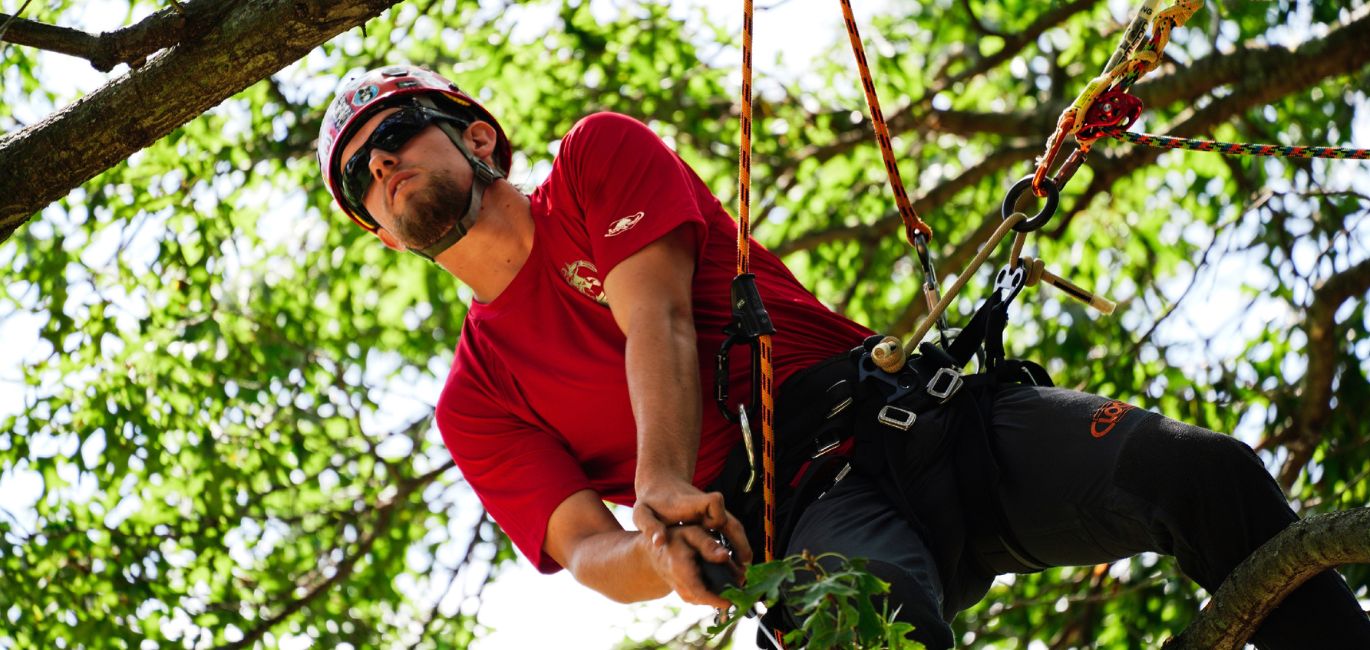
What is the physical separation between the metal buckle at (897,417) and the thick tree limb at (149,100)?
1080 mm

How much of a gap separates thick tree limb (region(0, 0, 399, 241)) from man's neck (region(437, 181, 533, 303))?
0.54m

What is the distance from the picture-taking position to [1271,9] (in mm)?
5688

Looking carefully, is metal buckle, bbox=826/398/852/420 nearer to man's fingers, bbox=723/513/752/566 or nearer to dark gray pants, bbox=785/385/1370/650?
dark gray pants, bbox=785/385/1370/650

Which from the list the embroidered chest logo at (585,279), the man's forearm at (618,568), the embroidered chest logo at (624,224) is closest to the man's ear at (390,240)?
the embroidered chest logo at (585,279)

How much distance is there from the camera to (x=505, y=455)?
9.46 feet

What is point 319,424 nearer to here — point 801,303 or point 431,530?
point 431,530

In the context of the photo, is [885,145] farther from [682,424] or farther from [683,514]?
[683,514]

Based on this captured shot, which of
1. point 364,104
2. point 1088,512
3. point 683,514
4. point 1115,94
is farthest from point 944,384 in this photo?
point 364,104

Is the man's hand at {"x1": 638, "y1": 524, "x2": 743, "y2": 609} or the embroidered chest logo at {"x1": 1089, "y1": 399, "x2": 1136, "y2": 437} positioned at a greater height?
the man's hand at {"x1": 638, "y1": 524, "x2": 743, "y2": 609}

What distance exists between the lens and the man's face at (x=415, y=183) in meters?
2.92

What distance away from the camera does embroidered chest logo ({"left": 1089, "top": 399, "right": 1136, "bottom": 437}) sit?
2.37 meters

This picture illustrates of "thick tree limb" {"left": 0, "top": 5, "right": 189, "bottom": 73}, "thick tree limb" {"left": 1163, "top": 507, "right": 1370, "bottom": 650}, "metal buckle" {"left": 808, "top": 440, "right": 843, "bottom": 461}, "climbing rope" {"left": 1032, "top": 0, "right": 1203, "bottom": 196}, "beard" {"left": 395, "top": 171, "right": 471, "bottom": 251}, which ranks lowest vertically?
"thick tree limb" {"left": 1163, "top": 507, "right": 1370, "bottom": 650}

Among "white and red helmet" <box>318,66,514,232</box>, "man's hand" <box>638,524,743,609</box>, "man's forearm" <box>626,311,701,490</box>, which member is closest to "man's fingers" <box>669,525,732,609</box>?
"man's hand" <box>638,524,743,609</box>

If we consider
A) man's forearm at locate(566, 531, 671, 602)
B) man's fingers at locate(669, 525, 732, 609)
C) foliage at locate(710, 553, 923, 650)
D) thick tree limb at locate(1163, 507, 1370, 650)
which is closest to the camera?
foliage at locate(710, 553, 923, 650)
